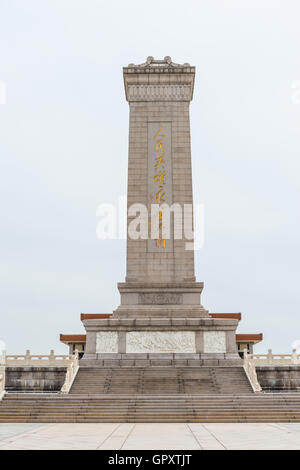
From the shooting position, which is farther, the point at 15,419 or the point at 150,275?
the point at 150,275

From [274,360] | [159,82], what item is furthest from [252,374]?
[159,82]

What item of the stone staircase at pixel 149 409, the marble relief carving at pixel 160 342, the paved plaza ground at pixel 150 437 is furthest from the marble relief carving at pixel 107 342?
the paved plaza ground at pixel 150 437

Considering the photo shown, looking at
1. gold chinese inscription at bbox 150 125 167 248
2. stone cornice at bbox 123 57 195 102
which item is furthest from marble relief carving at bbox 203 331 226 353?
stone cornice at bbox 123 57 195 102

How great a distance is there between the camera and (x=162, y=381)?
21.8m

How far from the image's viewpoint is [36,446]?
10.1m

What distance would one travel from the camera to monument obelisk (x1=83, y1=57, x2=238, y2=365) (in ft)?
85.8

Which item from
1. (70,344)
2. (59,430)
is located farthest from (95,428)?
(70,344)

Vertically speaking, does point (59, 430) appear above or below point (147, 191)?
below

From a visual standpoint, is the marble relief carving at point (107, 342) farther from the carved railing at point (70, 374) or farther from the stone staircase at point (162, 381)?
the carved railing at point (70, 374)

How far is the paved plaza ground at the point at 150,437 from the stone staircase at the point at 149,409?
3.21 feet

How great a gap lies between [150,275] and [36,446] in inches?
764

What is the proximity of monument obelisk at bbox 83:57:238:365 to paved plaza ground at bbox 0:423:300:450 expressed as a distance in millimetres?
11048
